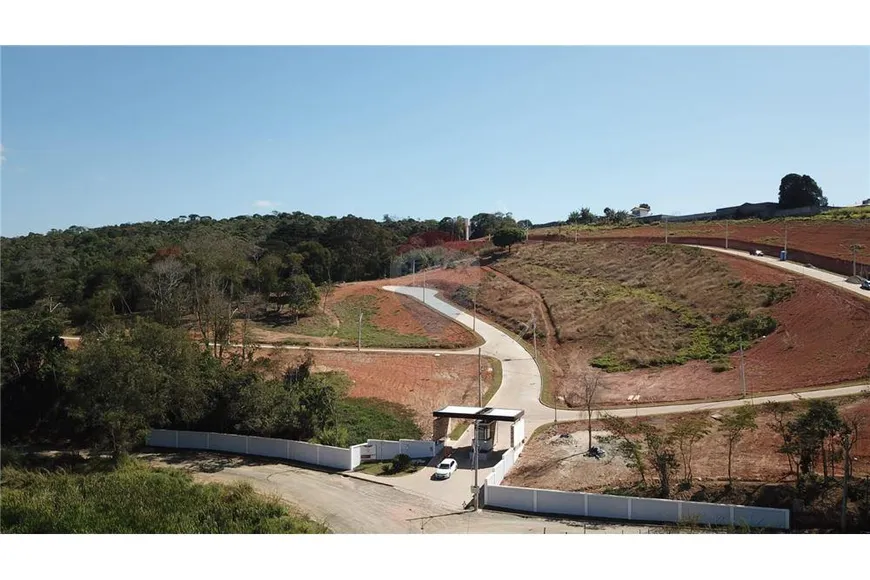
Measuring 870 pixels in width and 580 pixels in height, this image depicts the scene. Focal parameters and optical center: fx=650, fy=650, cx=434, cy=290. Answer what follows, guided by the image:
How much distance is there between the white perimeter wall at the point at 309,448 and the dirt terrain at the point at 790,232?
129ft

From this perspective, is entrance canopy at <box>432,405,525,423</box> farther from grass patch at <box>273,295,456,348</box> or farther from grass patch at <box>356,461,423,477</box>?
grass patch at <box>273,295,456,348</box>

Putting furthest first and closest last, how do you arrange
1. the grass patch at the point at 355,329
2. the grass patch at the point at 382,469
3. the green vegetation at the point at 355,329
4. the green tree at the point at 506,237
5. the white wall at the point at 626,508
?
the green tree at the point at 506,237 → the green vegetation at the point at 355,329 → the grass patch at the point at 355,329 → the grass patch at the point at 382,469 → the white wall at the point at 626,508

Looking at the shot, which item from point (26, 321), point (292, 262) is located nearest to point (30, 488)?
point (26, 321)

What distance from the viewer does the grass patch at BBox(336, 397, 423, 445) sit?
31.8 meters

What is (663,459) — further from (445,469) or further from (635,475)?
(445,469)

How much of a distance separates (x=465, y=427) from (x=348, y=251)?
156 feet

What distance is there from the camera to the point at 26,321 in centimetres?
3691

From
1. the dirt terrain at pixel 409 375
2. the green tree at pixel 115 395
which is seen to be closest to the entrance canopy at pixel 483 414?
the dirt terrain at pixel 409 375

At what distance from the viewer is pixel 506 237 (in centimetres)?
7656

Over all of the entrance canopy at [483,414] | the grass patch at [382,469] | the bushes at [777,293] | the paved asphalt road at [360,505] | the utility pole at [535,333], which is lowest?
the paved asphalt road at [360,505]

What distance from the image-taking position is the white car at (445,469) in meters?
26.2

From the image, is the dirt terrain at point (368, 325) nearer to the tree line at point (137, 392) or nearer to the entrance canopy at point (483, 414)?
the tree line at point (137, 392)

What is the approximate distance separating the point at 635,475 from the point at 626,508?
320 centimetres

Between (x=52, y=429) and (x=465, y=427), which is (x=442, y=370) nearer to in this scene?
(x=465, y=427)
